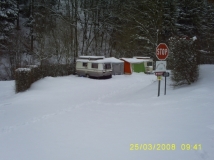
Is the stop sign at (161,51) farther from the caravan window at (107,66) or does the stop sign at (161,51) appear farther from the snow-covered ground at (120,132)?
the caravan window at (107,66)

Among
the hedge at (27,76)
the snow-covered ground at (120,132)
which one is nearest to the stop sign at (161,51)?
the snow-covered ground at (120,132)

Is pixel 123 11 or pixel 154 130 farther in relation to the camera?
pixel 123 11

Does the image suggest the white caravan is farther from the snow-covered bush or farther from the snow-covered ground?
the snow-covered ground

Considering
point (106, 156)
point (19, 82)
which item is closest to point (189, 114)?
point (106, 156)

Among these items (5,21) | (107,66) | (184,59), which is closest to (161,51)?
(184,59)

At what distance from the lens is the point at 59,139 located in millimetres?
4703

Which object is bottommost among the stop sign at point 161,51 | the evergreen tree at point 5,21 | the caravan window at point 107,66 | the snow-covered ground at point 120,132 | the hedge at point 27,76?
the snow-covered ground at point 120,132

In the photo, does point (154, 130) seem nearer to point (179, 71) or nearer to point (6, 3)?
point (179, 71)

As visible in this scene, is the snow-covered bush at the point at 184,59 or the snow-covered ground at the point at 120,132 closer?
the snow-covered ground at the point at 120,132

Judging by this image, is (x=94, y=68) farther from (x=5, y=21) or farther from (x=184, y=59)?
(x=5, y=21)

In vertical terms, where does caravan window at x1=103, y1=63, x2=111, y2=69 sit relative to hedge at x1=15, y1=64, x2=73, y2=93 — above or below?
above

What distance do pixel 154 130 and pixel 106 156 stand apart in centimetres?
158

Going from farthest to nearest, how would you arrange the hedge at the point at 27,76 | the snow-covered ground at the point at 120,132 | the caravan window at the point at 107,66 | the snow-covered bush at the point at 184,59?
the caravan window at the point at 107,66, the hedge at the point at 27,76, the snow-covered bush at the point at 184,59, the snow-covered ground at the point at 120,132
